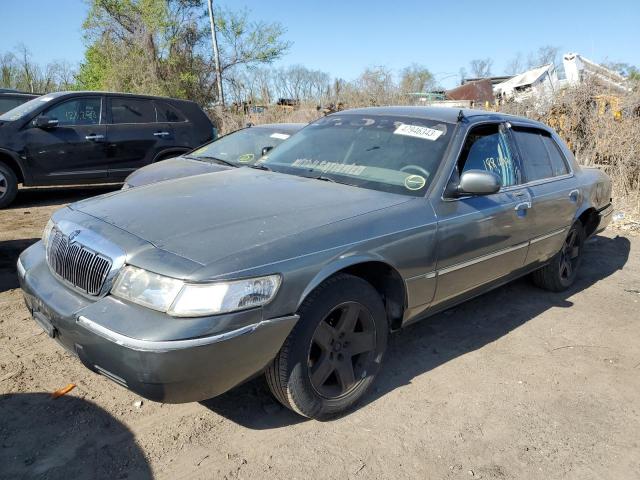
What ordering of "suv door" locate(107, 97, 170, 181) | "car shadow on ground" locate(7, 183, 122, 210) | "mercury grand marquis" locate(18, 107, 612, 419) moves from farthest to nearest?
1. "suv door" locate(107, 97, 170, 181)
2. "car shadow on ground" locate(7, 183, 122, 210)
3. "mercury grand marquis" locate(18, 107, 612, 419)

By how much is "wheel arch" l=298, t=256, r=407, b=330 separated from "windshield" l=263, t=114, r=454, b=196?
0.58 m

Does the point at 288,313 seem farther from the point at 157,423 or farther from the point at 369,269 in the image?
the point at 157,423

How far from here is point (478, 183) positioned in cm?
333

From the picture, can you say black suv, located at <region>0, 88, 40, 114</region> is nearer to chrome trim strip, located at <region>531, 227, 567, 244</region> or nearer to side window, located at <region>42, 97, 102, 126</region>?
side window, located at <region>42, 97, 102, 126</region>

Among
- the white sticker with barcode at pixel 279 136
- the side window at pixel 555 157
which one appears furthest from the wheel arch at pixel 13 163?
the side window at pixel 555 157

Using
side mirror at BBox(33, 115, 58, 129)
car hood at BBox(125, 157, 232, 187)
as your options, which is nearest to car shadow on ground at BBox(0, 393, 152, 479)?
car hood at BBox(125, 157, 232, 187)

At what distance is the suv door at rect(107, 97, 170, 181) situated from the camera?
8.58 meters

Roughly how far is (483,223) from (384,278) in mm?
936

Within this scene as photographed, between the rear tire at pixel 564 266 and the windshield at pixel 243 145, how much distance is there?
12.3 feet

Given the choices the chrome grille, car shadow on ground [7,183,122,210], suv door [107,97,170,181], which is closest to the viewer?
the chrome grille

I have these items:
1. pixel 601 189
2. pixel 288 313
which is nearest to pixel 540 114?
pixel 601 189

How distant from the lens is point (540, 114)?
10.6m

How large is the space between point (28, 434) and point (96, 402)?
1.24ft

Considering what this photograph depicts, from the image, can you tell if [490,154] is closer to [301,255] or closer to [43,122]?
[301,255]
